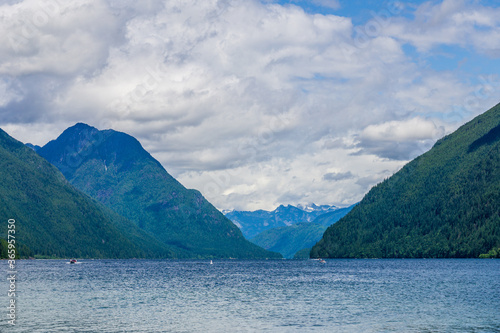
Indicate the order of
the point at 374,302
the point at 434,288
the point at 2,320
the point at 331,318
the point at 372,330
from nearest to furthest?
the point at 372,330 < the point at 2,320 < the point at 331,318 < the point at 374,302 < the point at 434,288

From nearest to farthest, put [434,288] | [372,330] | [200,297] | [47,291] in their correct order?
[372,330] → [200,297] → [47,291] → [434,288]

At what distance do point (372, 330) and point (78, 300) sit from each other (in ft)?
207

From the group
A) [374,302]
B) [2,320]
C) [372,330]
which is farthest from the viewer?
[374,302]

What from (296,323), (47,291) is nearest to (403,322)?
(296,323)

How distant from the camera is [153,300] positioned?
4392 inches

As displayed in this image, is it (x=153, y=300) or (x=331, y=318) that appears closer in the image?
(x=331, y=318)

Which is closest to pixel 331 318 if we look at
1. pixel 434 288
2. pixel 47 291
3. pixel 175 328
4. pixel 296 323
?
pixel 296 323

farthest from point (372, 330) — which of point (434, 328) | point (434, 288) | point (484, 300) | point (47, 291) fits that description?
point (47, 291)

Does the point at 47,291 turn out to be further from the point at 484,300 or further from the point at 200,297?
the point at 484,300

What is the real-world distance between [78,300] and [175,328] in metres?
41.8

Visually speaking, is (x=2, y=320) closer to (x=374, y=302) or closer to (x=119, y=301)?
(x=119, y=301)

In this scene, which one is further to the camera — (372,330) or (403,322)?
(403,322)

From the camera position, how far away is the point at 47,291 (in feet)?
427

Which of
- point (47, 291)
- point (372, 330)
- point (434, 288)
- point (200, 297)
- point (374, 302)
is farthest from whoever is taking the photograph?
point (434, 288)
